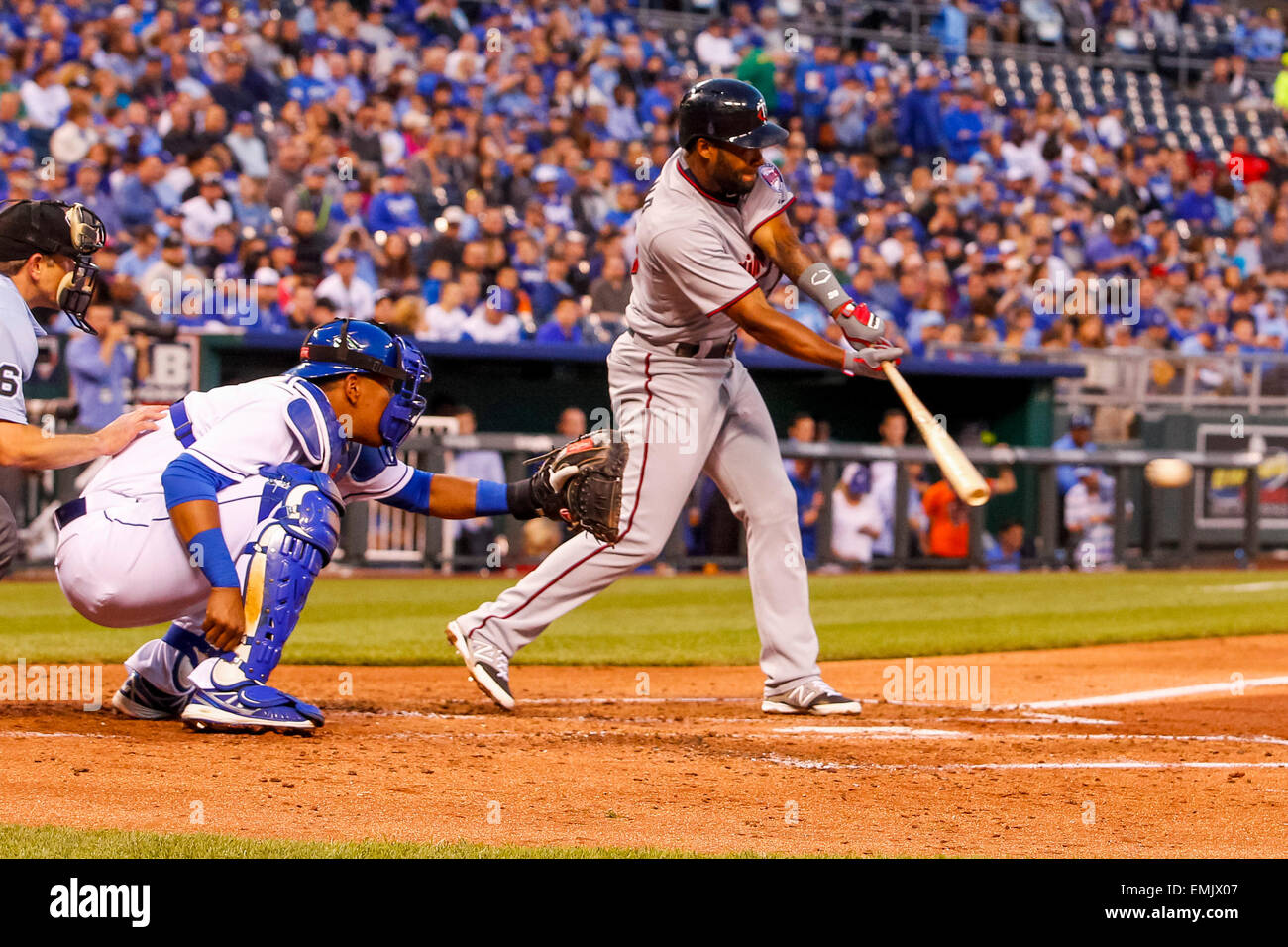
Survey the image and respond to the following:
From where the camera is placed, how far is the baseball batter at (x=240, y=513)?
15.1 ft

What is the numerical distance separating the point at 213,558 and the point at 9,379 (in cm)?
73

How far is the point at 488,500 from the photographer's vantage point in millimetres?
5297

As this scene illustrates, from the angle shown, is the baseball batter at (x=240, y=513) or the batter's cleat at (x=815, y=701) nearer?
the baseball batter at (x=240, y=513)

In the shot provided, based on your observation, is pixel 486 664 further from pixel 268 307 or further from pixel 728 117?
pixel 268 307

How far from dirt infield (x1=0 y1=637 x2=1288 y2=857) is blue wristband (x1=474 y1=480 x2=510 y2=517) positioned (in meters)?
0.68

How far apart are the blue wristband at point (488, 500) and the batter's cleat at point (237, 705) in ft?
2.84

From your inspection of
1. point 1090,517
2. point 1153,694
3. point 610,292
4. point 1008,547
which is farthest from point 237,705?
point 1090,517

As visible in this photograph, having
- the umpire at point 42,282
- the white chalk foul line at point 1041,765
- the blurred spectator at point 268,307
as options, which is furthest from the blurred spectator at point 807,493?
the umpire at point 42,282

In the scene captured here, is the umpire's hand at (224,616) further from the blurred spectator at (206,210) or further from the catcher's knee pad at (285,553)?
the blurred spectator at (206,210)

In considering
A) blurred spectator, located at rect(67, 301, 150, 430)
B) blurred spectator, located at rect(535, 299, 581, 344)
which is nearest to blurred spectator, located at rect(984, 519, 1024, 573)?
blurred spectator, located at rect(535, 299, 581, 344)

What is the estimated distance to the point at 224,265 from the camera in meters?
12.6

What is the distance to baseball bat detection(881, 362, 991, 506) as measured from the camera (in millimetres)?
4910
